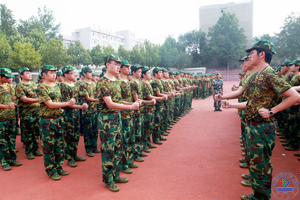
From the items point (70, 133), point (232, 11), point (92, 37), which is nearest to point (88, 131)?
point (70, 133)

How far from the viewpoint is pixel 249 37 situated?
1938 inches

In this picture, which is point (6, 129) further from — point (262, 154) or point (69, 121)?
point (262, 154)

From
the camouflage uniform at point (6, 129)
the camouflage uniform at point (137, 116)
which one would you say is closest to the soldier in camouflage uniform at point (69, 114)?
the camouflage uniform at point (6, 129)

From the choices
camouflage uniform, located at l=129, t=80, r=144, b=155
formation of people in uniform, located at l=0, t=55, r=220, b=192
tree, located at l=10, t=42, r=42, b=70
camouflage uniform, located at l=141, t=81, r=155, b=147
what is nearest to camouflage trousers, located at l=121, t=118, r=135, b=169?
formation of people in uniform, located at l=0, t=55, r=220, b=192

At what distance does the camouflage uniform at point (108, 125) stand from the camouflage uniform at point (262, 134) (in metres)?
2.18

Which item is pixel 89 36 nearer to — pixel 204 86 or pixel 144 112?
pixel 204 86

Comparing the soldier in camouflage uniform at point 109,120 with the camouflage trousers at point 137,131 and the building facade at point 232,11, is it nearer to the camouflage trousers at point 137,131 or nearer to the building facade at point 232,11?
the camouflage trousers at point 137,131

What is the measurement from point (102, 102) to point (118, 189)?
5.21ft

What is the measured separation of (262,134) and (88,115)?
4.24 m

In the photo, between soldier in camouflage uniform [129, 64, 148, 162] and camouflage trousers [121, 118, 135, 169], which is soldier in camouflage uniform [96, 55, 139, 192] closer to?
camouflage trousers [121, 118, 135, 169]

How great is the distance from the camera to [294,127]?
17.4 feet

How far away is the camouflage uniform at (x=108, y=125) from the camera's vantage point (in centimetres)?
346

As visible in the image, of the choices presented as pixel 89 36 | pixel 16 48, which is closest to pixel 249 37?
pixel 89 36

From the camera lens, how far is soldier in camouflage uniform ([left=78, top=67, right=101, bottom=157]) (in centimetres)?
541
